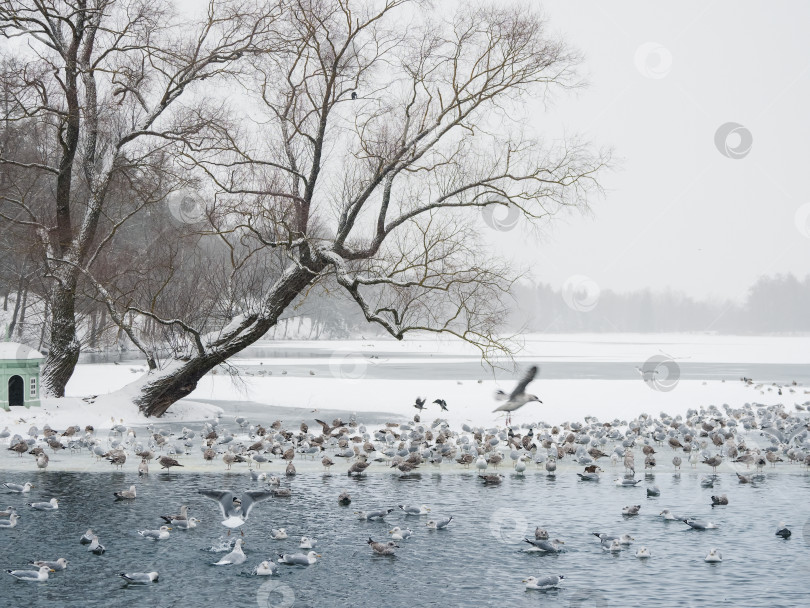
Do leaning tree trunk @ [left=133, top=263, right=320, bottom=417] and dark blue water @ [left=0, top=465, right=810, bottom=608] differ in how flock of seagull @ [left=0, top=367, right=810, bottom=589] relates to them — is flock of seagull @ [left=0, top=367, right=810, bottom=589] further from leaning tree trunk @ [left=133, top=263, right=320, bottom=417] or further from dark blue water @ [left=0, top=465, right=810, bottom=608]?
leaning tree trunk @ [left=133, top=263, right=320, bottom=417]

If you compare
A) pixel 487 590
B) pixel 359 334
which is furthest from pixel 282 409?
pixel 359 334

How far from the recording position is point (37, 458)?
17016 mm

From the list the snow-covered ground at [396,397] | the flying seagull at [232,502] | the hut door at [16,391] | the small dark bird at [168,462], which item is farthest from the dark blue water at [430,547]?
the hut door at [16,391]

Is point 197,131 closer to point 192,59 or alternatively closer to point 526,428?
point 192,59

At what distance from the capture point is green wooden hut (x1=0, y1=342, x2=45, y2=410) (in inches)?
952

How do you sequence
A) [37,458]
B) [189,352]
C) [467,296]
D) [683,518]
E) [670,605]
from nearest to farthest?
[670,605] < [683,518] < [37,458] < [467,296] < [189,352]

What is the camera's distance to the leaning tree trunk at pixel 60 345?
86.3 ft

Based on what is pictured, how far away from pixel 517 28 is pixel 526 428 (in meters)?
11.3

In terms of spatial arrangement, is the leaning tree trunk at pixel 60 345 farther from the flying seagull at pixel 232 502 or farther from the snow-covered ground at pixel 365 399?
the flying seagull at pixel 232 502

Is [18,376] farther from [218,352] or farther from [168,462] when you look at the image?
[168,462]

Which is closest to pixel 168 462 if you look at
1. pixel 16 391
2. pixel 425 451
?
pixel 425 451

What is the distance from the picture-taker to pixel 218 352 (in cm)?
2483

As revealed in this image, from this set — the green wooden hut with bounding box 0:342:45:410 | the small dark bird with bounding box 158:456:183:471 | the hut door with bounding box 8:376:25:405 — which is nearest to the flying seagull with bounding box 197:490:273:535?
the small dark bird with bounding box 158:456:183:471

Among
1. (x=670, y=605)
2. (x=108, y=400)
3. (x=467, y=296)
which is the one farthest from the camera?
(x=108, y=400)
